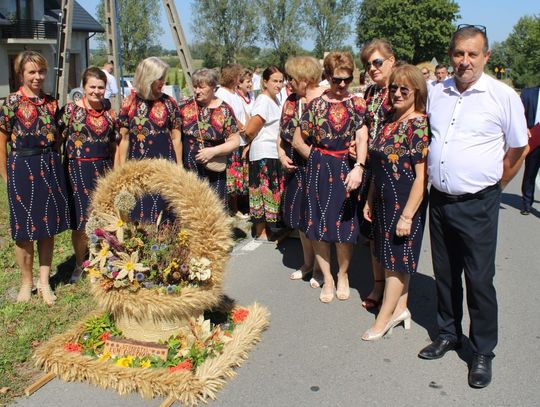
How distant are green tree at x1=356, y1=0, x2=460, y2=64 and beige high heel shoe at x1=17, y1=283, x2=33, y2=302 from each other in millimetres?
69912

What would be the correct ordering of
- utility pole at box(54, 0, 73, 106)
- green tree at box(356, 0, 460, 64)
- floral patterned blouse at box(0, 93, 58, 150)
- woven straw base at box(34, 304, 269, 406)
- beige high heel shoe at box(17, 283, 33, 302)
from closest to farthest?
1. woven straw base at box(34, 304, 269, 406)
2. floral patterned blouse at box(0, 93, 58, 150)
3. beige high heel shoe at box(17, 283, 33, 302)
4. utility pole at box(54, 0, 73, 106)
5. green tree at box(356, 0, 460, 64)

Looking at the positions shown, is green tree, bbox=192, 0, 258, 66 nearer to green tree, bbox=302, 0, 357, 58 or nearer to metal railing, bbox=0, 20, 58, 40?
green tree, bbox=302, 0, 357, 58

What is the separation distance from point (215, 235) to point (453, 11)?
252ft

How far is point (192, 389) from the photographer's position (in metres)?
3.34

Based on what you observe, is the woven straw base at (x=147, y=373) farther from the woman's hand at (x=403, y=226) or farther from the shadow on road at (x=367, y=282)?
the shadow on road at (x=367, y=282)

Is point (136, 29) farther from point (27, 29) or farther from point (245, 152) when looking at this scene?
point (245, 152)

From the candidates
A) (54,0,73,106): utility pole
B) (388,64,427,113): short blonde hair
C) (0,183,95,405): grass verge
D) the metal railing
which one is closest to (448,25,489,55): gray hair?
(388,64,427,113): short blonde hair

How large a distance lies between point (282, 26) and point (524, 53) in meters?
30.5

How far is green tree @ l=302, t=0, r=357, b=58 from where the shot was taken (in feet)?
229

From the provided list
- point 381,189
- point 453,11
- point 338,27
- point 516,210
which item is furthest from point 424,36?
point 381,189

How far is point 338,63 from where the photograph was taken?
430 cm

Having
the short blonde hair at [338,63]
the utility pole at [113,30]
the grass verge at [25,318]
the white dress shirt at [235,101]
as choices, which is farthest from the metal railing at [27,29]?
the short blonde hair at [338,63]

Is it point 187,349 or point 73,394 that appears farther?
point 187,349

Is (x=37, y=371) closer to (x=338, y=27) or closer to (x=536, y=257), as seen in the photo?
(x=536, y=257)
